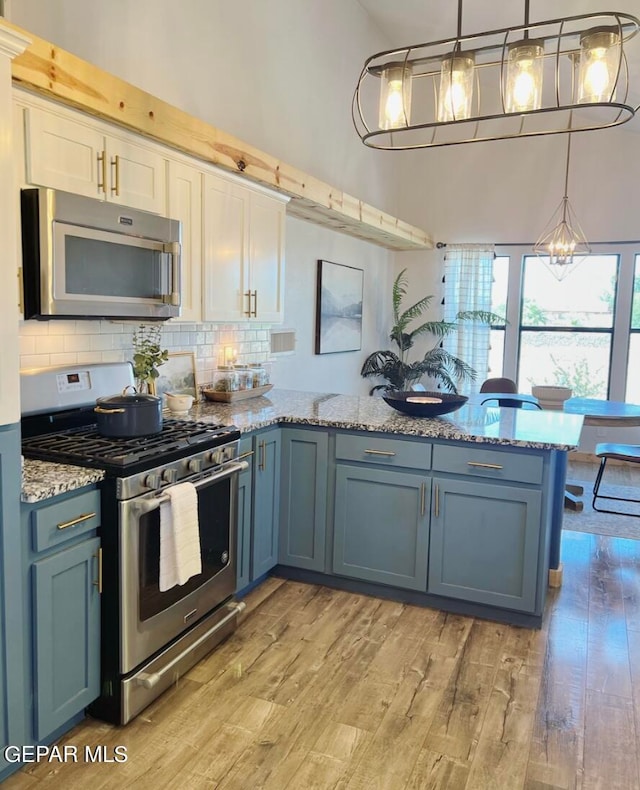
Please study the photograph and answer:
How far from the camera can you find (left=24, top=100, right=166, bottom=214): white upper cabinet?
85.8 inches

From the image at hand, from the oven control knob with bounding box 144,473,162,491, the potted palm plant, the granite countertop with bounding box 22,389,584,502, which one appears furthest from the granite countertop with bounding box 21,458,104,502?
the potted palm plant

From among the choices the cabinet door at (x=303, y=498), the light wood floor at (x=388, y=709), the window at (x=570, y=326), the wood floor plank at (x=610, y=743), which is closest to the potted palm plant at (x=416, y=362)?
the window at (x=570, y=326)

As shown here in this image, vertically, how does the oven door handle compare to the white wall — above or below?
below

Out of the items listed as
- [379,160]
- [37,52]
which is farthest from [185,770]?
[379,160]

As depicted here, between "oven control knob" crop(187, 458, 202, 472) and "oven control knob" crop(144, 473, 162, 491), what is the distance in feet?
0.58

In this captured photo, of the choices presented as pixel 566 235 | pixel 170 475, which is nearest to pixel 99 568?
pixel 170 475

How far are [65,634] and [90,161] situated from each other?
5.54 ft

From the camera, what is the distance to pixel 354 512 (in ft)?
10.5

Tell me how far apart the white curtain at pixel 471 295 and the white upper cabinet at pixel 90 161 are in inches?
185

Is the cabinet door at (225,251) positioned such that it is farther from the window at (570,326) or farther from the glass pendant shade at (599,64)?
the window at (570,326)

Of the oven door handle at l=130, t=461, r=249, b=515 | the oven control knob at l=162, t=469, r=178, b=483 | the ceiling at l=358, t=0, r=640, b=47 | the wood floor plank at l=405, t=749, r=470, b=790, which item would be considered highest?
the ceiling at l=358, t=0, r=640, b=47

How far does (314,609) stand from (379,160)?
190 inches

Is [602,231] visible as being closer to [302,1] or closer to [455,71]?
[302,1]

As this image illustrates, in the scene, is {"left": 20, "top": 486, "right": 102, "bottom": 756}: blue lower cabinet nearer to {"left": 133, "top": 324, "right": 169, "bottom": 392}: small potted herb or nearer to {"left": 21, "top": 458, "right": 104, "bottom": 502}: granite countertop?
{"left": 21, "top": 458, "right": 104, "bottom": 502}: granite countertop
